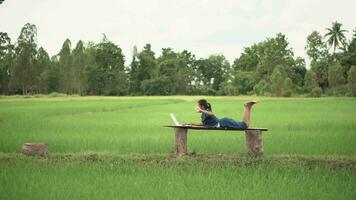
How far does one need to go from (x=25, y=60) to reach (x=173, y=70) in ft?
64.8

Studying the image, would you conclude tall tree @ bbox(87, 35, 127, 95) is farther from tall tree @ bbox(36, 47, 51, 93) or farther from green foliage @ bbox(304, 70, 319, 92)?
green foliage @ bbox(304, 70, 319, 92)

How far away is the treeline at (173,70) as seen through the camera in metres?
53.4

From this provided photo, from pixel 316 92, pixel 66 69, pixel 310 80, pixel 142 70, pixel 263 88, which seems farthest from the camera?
pixel 142 70

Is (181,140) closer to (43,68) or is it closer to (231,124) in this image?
(231,124)

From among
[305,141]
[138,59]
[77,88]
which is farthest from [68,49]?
[305,141]

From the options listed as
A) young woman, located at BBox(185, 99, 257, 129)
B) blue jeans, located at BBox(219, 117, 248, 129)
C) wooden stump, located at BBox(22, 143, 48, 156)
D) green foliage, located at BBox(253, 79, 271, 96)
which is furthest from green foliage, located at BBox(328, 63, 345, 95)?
wooden stump, located at BBox(22, 143, 48, 156)

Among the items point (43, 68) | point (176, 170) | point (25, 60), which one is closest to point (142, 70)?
point (43, 68)

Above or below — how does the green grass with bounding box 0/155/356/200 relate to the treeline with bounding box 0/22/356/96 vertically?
below

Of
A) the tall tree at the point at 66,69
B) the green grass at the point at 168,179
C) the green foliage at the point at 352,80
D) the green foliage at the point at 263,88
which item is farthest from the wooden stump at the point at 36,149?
the tall tree at the point at 66,69

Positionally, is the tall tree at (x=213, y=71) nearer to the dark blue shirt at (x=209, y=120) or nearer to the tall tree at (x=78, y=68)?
the tall tree at (x=78, y=68)

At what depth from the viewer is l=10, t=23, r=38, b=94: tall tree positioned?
185 ft

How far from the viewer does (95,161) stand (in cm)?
831

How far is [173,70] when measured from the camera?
66.5 m

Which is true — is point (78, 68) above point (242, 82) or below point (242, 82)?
above
